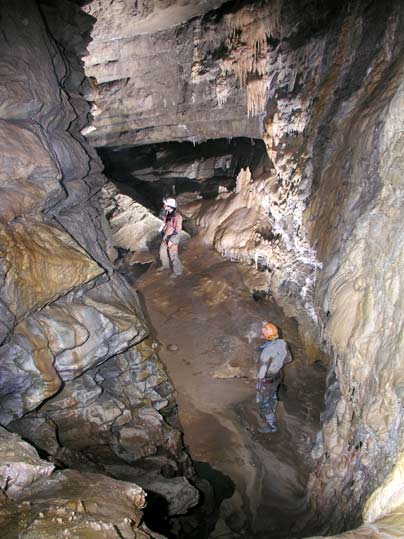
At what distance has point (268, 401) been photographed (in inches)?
244

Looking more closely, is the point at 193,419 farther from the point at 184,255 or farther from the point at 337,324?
the point at 184,255

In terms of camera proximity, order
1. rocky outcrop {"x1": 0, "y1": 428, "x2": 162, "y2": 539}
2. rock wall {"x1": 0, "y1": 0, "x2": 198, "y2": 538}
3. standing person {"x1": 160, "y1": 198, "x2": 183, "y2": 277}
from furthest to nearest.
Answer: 1. standing person {"x1": 160, "y1": 198, "x2": 183, "y2": 277}
2. rock wall {"x1": 0, "y1": 0, "x2": 198, "y2": 538}
3. rocky outcrop {"x1": 0, "y1": 428, "x2": 162, "y2": 539}

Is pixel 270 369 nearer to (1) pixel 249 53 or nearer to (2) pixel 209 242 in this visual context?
(2) pixel 209 242

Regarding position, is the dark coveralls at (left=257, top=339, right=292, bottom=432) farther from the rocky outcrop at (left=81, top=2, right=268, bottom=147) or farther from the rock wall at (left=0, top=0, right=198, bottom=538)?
the rocky outcrop at (left=81, top=2, right=268, bottom=147)

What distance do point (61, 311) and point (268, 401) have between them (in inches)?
129

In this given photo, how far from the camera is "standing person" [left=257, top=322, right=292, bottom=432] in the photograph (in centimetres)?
593

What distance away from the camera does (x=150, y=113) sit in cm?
1233

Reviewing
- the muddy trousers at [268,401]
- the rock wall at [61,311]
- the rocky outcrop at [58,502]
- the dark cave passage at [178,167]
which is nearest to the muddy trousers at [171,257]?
the rock wall at [61,311]

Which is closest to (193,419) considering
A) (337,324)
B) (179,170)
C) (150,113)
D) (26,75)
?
(337,324)

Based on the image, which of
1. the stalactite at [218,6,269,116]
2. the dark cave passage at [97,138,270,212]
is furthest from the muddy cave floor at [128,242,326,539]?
the dark cave passage at [97,138,270,212]

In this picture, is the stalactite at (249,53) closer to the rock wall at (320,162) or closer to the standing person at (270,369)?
the rock wall at (320,162)

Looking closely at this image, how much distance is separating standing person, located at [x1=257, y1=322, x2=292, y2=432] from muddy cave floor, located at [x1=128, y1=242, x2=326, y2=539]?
317 mm

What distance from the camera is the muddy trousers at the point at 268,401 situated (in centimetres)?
614

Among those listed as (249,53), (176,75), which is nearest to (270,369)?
(249,53)
